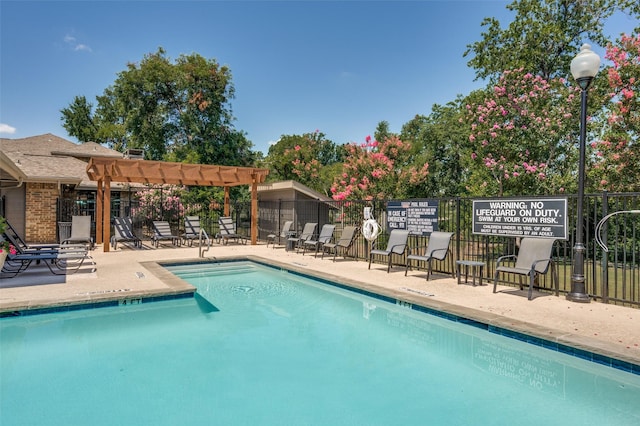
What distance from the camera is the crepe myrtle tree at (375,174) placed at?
16.7 metres

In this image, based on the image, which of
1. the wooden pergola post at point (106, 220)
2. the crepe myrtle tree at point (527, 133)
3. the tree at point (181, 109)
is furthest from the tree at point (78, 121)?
the crepe myrtle tree at point (527, 133)

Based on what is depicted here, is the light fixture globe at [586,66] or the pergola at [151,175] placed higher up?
the light fixture globe at [586,66]

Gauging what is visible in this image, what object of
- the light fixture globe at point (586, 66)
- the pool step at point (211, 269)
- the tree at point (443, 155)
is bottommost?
the pool step at point (211, 269)

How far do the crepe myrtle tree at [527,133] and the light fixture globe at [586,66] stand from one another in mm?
7630

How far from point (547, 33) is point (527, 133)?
4632 millimetres

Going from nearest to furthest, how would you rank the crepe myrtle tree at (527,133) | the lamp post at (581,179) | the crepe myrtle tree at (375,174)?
the lamp post at (581,179), the crepe myrtle tree at (527,133), the crepe myrtle tree at (375,174)

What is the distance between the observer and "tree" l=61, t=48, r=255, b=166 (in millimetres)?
25406

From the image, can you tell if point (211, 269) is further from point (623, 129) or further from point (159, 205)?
point (623, 129)

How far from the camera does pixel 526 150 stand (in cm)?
1384

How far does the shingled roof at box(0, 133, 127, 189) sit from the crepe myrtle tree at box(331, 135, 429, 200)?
10839mm

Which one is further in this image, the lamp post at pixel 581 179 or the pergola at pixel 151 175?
the pergola at pixel 151 175

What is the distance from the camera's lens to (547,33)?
15203 millimetres

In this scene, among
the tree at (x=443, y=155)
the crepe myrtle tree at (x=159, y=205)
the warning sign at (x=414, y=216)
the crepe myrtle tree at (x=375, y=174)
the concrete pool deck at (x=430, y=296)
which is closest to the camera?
the concrete pool deck at (x=430, y=296)

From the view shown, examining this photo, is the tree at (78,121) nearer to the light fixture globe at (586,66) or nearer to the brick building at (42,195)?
the brick building at (42,195)
